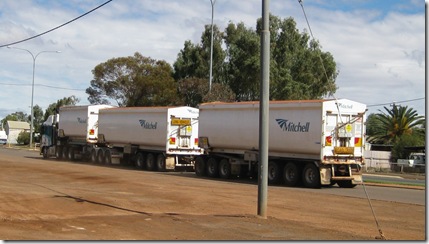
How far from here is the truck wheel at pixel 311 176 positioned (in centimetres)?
2383

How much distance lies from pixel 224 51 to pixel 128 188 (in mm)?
40569

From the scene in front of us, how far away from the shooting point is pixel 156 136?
107ft

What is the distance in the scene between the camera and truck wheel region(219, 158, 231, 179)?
28336 millimetres

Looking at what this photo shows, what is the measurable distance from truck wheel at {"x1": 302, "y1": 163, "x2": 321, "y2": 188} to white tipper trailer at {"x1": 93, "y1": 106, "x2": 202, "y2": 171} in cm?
930

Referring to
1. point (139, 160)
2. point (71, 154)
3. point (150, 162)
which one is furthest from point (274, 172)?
point (71, 154)

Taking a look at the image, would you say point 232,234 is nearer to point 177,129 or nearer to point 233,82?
point 177,129

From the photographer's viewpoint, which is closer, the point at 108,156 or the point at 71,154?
the point at 108,156

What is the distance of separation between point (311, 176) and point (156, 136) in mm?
11134

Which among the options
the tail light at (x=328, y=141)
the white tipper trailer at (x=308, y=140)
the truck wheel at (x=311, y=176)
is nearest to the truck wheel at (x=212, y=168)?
the white tipper trailer at (x=308, y=140)

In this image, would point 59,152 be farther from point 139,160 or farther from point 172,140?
point 172,140

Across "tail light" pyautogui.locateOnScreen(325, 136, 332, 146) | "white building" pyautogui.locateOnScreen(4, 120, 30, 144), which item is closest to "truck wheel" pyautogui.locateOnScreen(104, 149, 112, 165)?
"tail light" pyautogui.locateOnScreen(325, 136, 332, 146)

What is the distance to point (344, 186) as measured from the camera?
25219 millimetres

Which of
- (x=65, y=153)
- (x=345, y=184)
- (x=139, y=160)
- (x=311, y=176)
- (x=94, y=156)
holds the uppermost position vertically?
(x=65, y=153)

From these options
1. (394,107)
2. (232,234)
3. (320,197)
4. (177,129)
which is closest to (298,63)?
(394,107)
